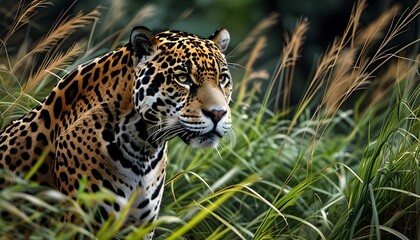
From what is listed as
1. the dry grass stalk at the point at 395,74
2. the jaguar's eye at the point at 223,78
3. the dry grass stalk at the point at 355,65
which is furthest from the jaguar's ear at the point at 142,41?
the dry grass stalk at the point at 395,74

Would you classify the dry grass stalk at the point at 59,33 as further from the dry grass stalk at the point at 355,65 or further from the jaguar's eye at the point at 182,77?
the dry grass stalk at the point at 355,65

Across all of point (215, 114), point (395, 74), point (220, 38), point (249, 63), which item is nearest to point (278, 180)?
point (249, 63)

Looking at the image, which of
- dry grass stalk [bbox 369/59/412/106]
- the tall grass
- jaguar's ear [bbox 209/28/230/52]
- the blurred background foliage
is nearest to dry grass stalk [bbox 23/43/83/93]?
the tall grass

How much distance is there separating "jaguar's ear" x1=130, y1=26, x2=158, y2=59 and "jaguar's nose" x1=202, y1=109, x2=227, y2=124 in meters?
0.48

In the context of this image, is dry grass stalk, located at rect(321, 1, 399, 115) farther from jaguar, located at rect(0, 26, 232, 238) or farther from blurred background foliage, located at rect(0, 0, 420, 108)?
blurred background foliage, located at rect(0, 0, 420, 108)

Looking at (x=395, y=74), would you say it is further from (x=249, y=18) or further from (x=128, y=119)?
(x=249, y=18)

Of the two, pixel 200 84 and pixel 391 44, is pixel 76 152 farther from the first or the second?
pixel 391 44

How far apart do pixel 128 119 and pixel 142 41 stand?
418 mm

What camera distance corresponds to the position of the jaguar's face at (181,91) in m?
5.12

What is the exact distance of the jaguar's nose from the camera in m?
5.08

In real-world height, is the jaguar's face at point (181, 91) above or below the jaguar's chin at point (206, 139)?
above

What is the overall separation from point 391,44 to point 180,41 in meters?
7.90

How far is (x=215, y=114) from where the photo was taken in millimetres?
5082

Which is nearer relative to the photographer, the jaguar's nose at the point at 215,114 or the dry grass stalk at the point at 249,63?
the jaguar's nose at the point at 215,114
